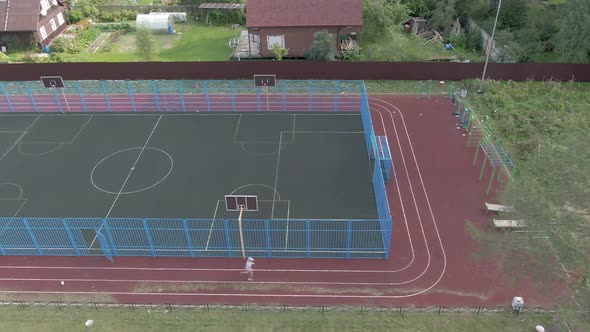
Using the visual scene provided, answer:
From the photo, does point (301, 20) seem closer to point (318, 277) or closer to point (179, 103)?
point (179, 103)

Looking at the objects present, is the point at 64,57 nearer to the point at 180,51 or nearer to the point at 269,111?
the point at 180,51

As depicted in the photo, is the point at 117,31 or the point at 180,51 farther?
the point at 117,31

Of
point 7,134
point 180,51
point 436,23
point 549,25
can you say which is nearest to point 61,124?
point 7,134

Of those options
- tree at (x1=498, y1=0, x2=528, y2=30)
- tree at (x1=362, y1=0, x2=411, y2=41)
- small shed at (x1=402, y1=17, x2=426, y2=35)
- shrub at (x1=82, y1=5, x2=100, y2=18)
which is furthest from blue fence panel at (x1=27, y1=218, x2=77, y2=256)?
tree at (x1=498, y1=0, x2=528, y2=30)

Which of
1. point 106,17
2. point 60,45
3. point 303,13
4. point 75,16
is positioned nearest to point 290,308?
point 303,13

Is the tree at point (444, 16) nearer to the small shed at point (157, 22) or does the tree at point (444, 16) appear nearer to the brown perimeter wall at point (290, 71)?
the brown perimeter wall at point (290, 71)

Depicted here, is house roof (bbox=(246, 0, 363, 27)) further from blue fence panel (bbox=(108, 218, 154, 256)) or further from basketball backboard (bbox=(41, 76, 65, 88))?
blue fence panel (bbox=(108, 218, 154, 256))
